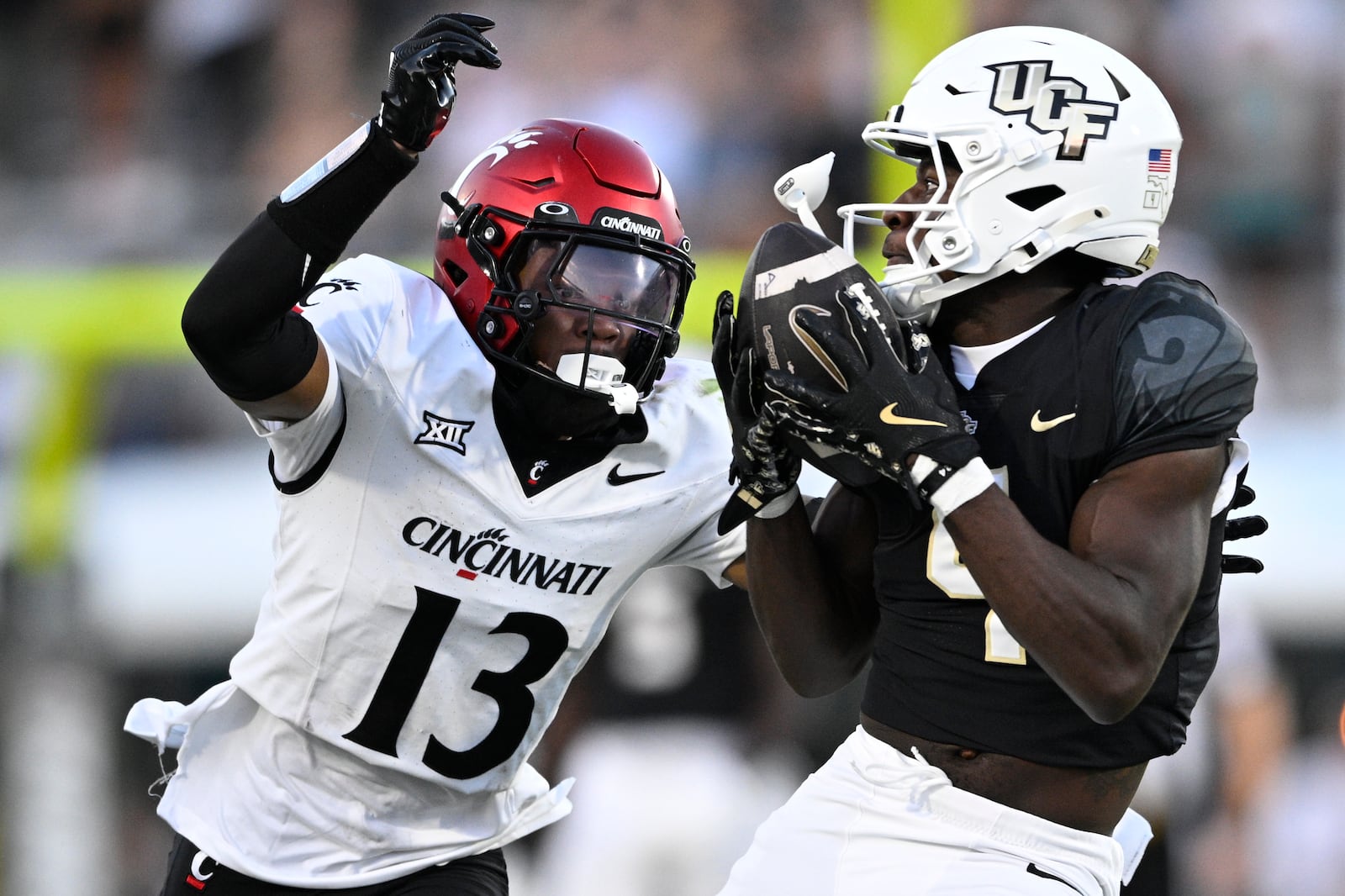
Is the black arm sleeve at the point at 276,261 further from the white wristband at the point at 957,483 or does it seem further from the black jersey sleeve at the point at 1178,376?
the black jersey sleeve at the point at 1178,376

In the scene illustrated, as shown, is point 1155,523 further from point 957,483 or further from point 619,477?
point 619,477

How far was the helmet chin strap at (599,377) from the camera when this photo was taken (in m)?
2.47

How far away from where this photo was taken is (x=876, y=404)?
183 centimetres

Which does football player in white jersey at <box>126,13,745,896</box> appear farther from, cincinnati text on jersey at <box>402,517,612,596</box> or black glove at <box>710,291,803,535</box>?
black glove at <box>710,291,803,535</box>

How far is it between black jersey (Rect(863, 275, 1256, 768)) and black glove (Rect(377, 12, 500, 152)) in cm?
81

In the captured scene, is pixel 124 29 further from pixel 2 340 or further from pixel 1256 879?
pixel 1256 879

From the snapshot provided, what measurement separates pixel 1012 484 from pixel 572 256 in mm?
926

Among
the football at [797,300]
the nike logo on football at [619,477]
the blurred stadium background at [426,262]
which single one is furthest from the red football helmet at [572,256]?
the blurred stadium background at [426,262]

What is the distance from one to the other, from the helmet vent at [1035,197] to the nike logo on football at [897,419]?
430 mm

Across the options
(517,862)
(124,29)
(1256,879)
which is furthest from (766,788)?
(124,29)

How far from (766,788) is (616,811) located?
0.52 meters

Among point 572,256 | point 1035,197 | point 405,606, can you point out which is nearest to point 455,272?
point 572,256

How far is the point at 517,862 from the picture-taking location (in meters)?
5.09

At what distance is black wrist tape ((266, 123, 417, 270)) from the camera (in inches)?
81.4
